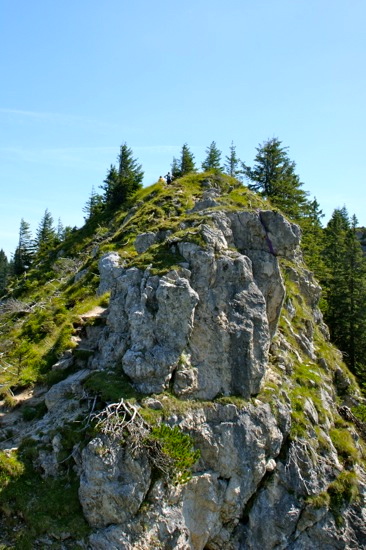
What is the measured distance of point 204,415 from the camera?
1703 cm

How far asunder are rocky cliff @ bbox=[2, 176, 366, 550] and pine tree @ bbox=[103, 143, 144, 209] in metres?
23.2

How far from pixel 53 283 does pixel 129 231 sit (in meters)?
7.54

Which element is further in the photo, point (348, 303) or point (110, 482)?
point (348, 303)

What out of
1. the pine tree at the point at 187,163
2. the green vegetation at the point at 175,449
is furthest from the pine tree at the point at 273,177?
the green vegetation at the point at 175,449

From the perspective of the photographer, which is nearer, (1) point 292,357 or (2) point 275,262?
(2) point 275,262

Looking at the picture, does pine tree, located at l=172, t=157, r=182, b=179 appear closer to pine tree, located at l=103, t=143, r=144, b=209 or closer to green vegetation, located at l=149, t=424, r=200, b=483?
pine tree, located at l=103, t=143, r=144, b=209

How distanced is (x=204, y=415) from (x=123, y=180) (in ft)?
107

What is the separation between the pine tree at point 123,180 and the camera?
45.1 metres

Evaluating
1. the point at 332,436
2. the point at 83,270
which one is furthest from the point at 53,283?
the point at 332,436

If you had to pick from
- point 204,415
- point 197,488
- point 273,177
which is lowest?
point 197,488

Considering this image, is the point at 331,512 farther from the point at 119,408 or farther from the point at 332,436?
the point at 119,408

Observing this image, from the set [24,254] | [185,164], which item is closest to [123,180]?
[185,164]

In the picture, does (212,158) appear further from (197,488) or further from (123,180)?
(197,488)

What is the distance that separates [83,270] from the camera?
3081 centimetres
